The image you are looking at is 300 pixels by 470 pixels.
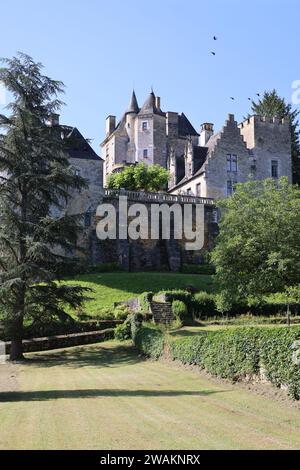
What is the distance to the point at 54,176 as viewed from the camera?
23453 millimetres

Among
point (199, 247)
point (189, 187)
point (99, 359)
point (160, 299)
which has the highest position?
point (189, 187)

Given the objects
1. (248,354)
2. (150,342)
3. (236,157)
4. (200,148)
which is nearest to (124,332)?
(150,342)

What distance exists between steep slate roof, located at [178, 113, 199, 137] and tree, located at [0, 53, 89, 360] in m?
40.7

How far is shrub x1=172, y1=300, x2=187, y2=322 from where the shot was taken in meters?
27.7

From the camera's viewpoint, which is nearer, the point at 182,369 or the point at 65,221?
the point at 182,369

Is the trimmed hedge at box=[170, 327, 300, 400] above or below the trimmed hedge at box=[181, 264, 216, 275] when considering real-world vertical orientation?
below

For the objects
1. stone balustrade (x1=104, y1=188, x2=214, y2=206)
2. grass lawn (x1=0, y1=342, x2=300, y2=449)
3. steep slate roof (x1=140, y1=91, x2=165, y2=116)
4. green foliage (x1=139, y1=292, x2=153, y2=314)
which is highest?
steep slate roof (x1=140, y1=91, x2=165, y2=116)

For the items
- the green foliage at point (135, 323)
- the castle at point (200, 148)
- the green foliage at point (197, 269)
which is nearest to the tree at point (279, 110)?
the castle at point (200, 148)

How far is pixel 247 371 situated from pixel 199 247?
106 ft

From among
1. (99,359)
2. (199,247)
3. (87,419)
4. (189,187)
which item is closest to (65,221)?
(99,359)

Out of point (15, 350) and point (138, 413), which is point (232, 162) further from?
point (138, 413)

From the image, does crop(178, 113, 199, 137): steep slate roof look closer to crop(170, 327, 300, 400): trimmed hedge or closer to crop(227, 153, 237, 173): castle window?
crop(227, 153, 237, 173): castle window

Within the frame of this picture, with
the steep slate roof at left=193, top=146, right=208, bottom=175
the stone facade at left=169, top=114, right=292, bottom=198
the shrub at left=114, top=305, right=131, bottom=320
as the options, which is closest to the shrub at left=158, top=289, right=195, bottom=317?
the shrub at left=114, top=305, right=131, bottom=320

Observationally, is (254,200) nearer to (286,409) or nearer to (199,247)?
(286,409)
